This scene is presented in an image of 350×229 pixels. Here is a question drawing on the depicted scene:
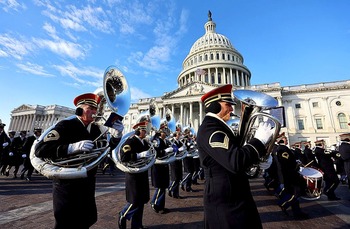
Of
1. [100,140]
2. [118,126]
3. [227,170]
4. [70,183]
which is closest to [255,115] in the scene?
[227,170]

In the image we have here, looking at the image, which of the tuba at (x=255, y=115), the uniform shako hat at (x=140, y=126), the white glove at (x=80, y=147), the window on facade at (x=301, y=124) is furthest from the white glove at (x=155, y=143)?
the window on facade at (x=301, y=124)

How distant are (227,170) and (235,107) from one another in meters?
39.0

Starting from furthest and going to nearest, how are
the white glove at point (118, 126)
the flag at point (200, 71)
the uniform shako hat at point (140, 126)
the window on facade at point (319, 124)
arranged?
the flag at point (200, 71)
the window on facade at point (319, 124)
the uniform shako hat at point (140, 126)
the white glove at point (118, 126)

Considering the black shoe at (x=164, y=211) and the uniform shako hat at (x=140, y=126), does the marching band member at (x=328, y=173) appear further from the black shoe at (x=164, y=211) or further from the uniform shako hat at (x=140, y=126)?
the uniform shako hat at (x=140, y=126)

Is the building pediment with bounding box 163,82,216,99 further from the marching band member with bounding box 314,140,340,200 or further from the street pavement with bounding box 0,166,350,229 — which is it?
the street pavement with bounding box 0,166,350,229

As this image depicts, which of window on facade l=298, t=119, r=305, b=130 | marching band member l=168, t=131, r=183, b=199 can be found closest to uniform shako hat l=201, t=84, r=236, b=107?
marching band member l=168, t=131, r=183, b=199

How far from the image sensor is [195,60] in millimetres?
70188

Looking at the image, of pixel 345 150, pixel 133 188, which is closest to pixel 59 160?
pixel 133 188

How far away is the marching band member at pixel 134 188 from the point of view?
4.10 m

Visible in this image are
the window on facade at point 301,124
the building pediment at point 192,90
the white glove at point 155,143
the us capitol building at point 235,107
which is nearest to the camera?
the white glove at point 155,143

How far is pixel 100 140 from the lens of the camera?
2959 mm

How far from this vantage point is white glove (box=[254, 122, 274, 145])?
6.78 ft

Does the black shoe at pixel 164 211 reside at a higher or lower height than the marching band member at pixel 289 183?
lower

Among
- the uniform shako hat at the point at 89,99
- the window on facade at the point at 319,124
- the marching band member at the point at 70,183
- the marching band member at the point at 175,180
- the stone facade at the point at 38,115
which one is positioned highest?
the stone facade at the point at 38,115
